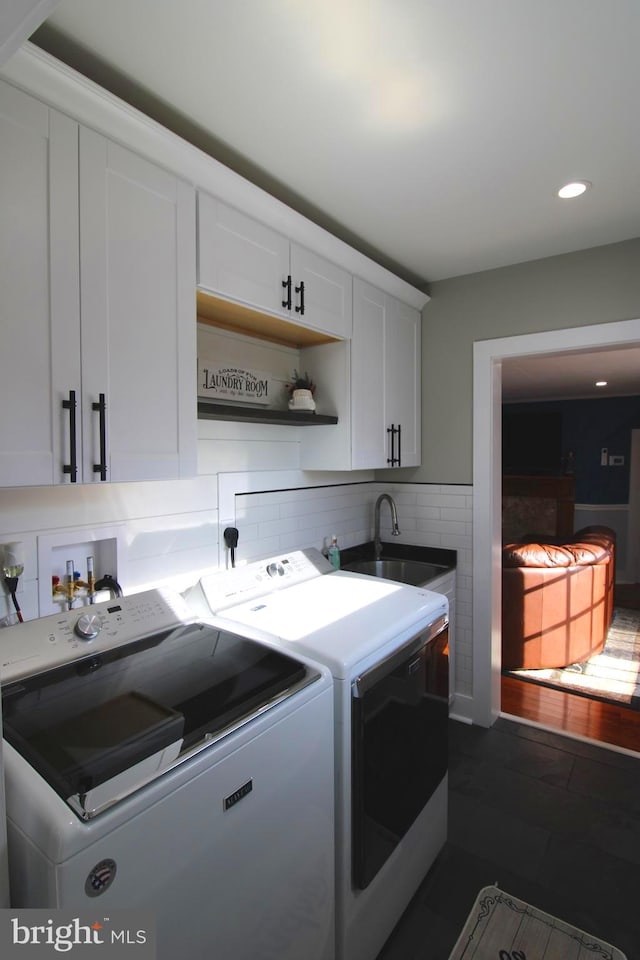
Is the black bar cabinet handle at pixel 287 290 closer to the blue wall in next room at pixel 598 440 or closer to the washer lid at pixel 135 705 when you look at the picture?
the washer lid at pixel 135 705

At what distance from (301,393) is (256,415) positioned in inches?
16.6

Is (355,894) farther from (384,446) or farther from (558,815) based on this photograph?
(384,446)

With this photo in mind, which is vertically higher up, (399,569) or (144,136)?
(144,136)

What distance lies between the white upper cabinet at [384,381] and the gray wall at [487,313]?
10 cm

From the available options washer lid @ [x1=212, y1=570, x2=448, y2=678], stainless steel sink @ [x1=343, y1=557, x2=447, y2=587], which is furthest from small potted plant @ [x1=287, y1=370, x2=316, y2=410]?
stainless steel sink @ [x1=343, y1=557, x2=447, y2=587]

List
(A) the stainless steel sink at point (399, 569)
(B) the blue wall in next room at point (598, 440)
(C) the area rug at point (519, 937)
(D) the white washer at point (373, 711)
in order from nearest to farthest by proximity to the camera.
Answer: (D) the white washer at point (373, 711) → (C) the area rug at point (519, 937) → (A) the stainless steel sink at point (399, 569) → (B) the blue wall in next room at point (598, 440)

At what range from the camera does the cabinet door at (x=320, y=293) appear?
201 centimetres

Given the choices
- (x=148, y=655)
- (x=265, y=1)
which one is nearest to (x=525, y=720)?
(x=148, y=655)

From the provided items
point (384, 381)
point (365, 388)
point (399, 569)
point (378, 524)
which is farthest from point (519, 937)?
point (384, 381)

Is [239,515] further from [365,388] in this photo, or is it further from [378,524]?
[378,524]

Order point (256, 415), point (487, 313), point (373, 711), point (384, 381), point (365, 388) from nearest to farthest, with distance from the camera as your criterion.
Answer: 1. point (373, 711)
2. point (256, 415)
3. point (365, 388)
4. point (384, 381)
5. point (487, 313)

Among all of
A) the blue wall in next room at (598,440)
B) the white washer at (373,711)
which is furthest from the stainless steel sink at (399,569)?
the blue wall in next room at (598,440)

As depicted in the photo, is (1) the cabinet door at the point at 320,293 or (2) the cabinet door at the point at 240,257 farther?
(1) the cabinet door at the point at 320,293

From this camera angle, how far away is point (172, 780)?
3.16 ft
